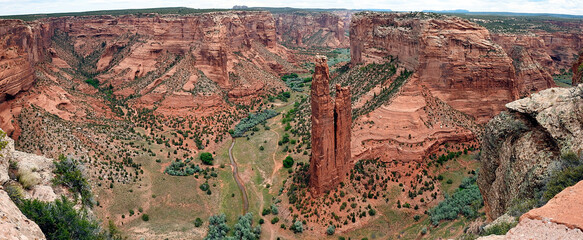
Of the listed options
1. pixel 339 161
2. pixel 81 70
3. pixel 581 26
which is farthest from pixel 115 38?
pixel 581 26

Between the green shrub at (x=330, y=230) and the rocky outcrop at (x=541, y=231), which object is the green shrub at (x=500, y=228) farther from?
the green shrub at (x=330, y=230)

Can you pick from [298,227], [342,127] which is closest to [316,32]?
[342,127]

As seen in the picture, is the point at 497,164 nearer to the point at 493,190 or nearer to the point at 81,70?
the point at 493,190

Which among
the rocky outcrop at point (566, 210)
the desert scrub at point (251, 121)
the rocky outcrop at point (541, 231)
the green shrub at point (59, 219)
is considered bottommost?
the desert scrub at point (251, 121)

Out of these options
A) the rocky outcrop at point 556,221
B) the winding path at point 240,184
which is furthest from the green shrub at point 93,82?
the rocky outcrop at point 556,221

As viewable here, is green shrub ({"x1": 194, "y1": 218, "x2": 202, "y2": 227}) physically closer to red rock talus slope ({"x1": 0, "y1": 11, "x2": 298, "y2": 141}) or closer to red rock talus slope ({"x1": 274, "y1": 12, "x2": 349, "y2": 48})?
red rock talus slope ({"x1": 0, "y1": 11, "x2": 298, "y2": 141})
